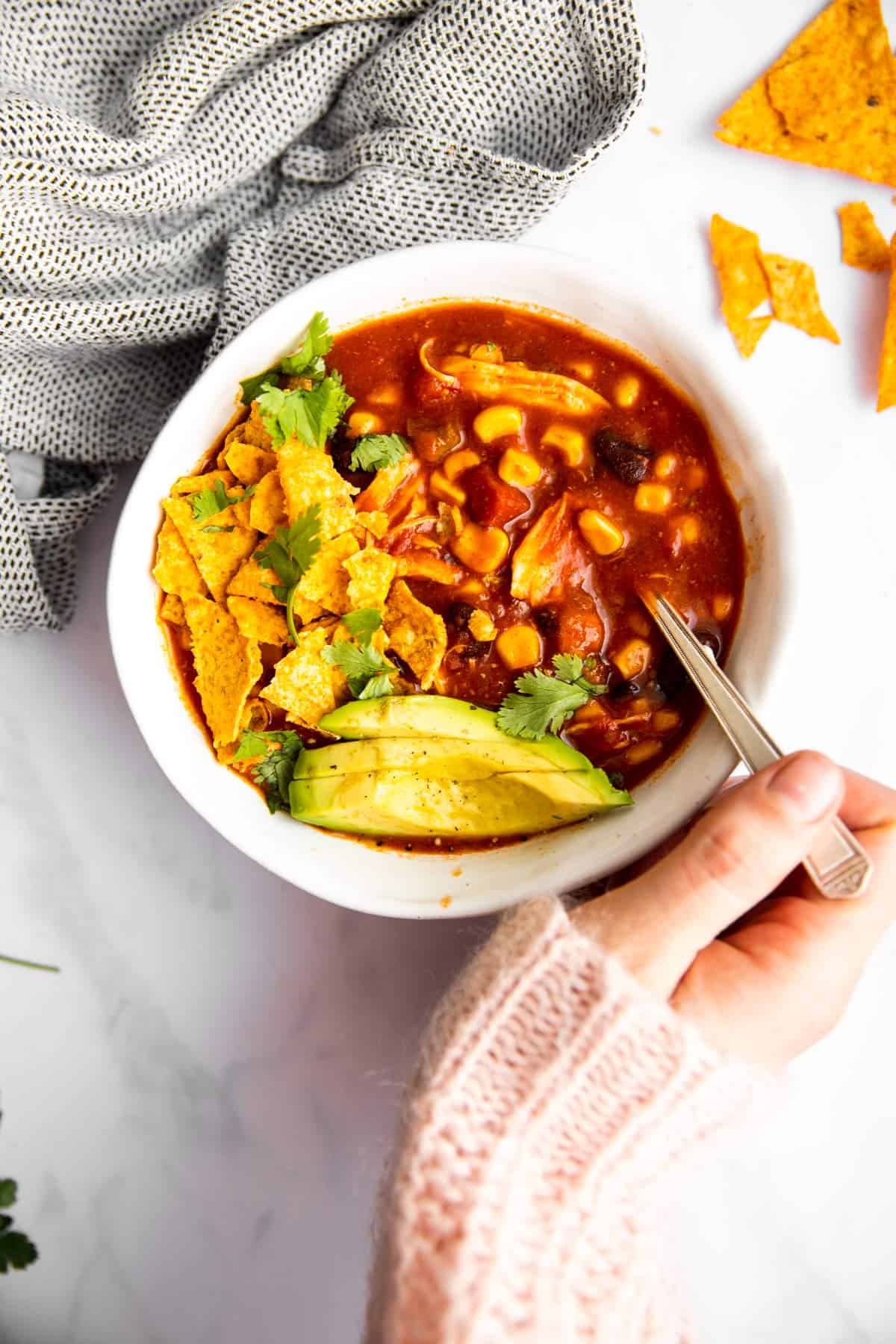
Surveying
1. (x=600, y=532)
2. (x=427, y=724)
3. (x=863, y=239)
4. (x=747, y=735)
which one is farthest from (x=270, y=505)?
(x=863, y=239)

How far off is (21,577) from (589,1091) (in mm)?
1725

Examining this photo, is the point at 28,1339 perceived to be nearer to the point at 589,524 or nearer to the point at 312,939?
the point at 312,939

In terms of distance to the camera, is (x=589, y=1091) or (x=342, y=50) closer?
(x=589, y=1091)

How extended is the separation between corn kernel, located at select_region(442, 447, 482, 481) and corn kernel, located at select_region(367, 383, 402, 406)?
19cm

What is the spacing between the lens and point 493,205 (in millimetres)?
2562

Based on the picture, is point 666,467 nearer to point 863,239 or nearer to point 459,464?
point 459,464

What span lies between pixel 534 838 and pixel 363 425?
99 cm

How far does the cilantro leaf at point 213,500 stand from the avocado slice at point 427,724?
51 centimetres

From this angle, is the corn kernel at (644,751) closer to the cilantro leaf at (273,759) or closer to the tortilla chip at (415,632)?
the tortilla chip at (415,632)

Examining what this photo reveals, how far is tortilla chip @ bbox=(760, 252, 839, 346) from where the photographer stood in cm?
272

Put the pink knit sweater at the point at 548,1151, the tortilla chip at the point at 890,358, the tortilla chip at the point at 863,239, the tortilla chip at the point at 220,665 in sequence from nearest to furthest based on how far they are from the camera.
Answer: the pink knit sweater at the point at 548,1151 → the tortilla chip at the point at 220,665 → the tortilla chip at the point at 890,358 → the tortilla chip at the point at 863,239

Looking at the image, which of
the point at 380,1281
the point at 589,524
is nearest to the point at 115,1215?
the point at 380,1281

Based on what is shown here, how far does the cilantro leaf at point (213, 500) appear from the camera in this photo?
241cm

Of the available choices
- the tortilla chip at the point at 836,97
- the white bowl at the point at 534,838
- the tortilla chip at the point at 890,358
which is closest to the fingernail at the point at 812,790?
the white bowl at the point at 534,838
